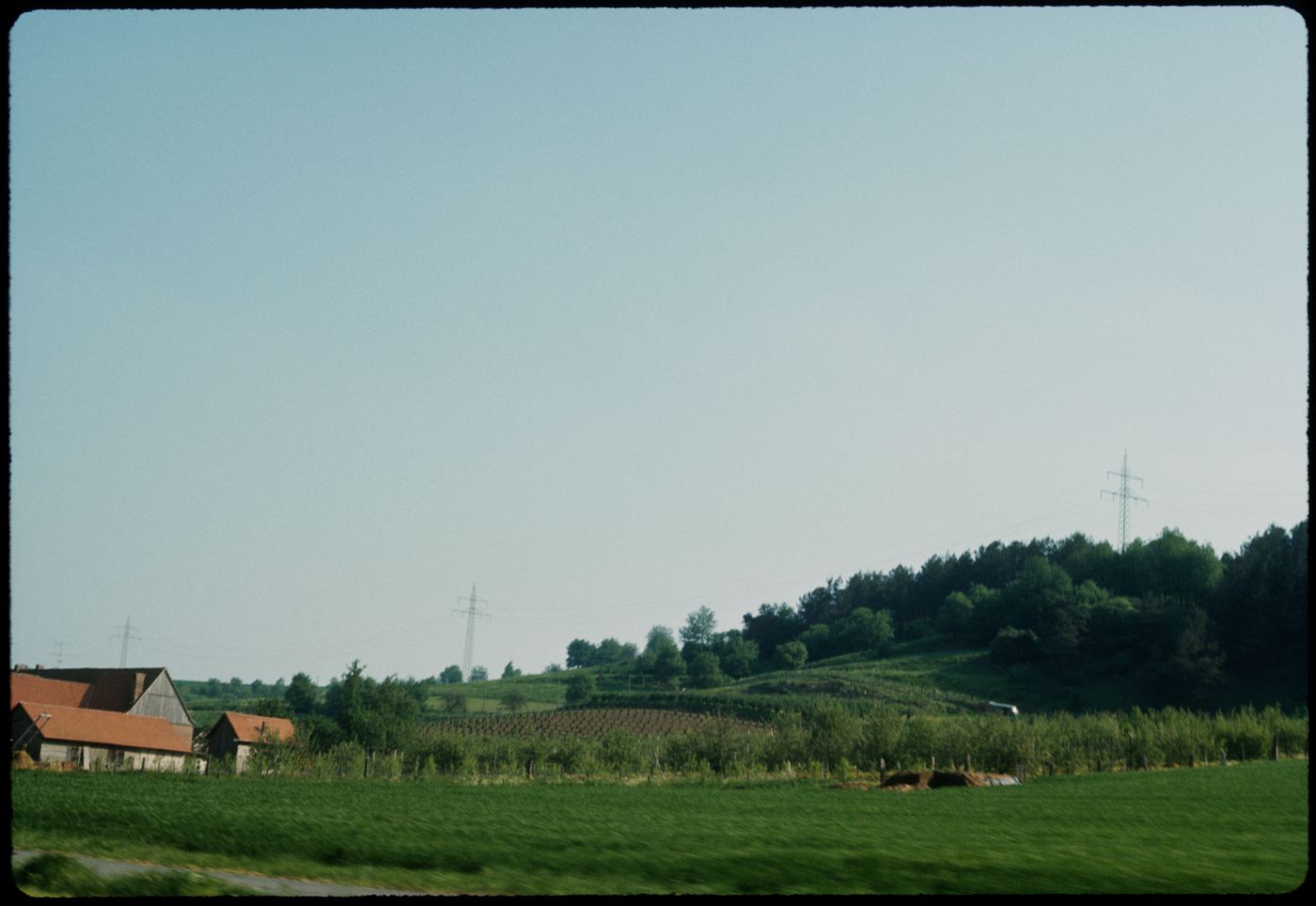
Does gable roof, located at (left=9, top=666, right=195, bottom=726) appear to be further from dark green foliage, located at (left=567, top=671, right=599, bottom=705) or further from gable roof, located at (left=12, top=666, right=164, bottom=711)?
dark green foliage, located at (left=567, top=671, right=599, bottom=705)

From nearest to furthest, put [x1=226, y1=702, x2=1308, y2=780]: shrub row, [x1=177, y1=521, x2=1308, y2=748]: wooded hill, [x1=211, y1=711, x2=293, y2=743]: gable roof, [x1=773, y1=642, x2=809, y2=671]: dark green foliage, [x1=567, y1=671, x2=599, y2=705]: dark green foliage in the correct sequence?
[x1=226, y1=702, x2=1308, y2=780]: shrub row → [x1=211, y1=711, x2=293, y2=743]: gable roof → [x1=177, y1=521, x2=1308, y2=748]: wooded hill → [x1=567, y1=671, x2=599, y2=705]: dark green foliage → [x1=773, y1=642, x2=809, y2=671]: dark green foliage

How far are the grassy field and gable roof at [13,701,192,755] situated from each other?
77.9 feet

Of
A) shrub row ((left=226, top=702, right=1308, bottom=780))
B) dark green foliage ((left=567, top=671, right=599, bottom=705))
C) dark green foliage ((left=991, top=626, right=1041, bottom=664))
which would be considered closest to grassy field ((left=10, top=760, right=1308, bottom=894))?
shrub row ((left=226, top=702, right=1308, bottom=780))

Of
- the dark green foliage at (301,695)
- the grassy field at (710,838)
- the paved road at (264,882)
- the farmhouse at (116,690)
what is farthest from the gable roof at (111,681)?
the paved road at (264,882)

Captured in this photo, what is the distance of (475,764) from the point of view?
168 ft

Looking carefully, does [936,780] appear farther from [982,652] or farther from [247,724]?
[982,652]

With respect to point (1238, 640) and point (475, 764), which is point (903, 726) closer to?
point (475, 764)

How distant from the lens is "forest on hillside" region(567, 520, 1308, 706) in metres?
78.5

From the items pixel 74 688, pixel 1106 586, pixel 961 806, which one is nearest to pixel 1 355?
pixel 961 806

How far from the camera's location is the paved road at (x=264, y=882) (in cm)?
1202

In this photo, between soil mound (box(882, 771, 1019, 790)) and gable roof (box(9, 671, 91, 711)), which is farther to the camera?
gable roof (box(9, 671, 91, 711))

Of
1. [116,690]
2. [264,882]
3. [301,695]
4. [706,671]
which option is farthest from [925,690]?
[264,882]

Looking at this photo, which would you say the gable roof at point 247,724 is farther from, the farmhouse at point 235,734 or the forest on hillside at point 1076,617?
the forest on hillside at point 1076,617

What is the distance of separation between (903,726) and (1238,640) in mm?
42952
